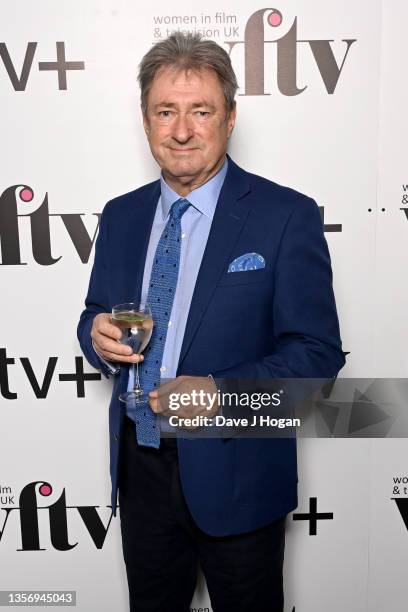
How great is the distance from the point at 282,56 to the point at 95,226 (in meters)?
0.69

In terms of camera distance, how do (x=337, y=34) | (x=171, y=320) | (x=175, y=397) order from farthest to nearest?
1. (x=337, y=34)
2. (x=171, y=320)
3. (x=175, y=397)

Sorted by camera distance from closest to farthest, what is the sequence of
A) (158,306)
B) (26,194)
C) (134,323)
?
(134,323) → (158,306) → (26,194)

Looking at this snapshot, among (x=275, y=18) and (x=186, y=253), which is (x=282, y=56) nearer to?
(x=275, y=18)

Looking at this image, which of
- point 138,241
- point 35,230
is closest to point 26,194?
point 35,230

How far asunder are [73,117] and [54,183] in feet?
0.62

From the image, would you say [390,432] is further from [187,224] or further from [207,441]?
[187,224]

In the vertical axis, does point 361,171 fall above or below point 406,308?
above

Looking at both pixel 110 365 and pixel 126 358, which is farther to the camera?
pixel 110 365

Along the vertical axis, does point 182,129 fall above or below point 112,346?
above

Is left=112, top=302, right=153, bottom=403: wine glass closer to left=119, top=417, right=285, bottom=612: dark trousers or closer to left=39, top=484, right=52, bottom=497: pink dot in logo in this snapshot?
left=119, top=417, right=285, bottom=612: dark trousers

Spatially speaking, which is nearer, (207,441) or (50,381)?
(207,441)

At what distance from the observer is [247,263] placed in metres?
1.33

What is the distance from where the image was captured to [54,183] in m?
1.77

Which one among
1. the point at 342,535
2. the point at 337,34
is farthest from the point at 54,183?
the point at 342,535
